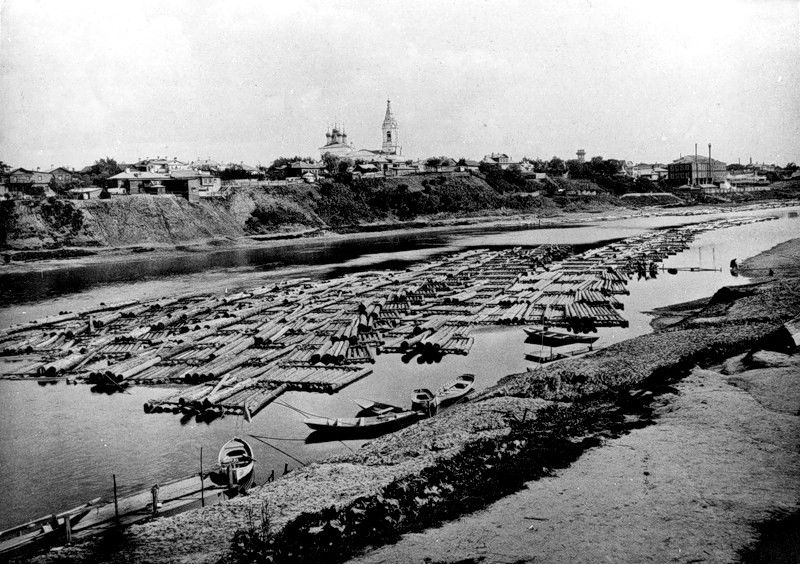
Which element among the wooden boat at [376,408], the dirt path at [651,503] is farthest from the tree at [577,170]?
the dirt path at [651,503]

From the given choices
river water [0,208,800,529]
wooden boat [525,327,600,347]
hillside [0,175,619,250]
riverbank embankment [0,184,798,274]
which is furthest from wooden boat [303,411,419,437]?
hillside [0,175,619,250]

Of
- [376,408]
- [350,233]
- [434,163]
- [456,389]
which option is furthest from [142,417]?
[434,163]

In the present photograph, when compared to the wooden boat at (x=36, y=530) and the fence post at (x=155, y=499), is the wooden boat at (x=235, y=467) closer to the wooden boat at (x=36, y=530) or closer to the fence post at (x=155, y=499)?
the fence post at (x=155, y=499)

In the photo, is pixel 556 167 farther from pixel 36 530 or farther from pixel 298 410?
pixel 36 530

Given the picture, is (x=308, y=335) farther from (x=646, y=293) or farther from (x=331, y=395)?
(x=646, y=293)

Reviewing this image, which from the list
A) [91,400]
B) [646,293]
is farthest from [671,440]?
[646,293]
